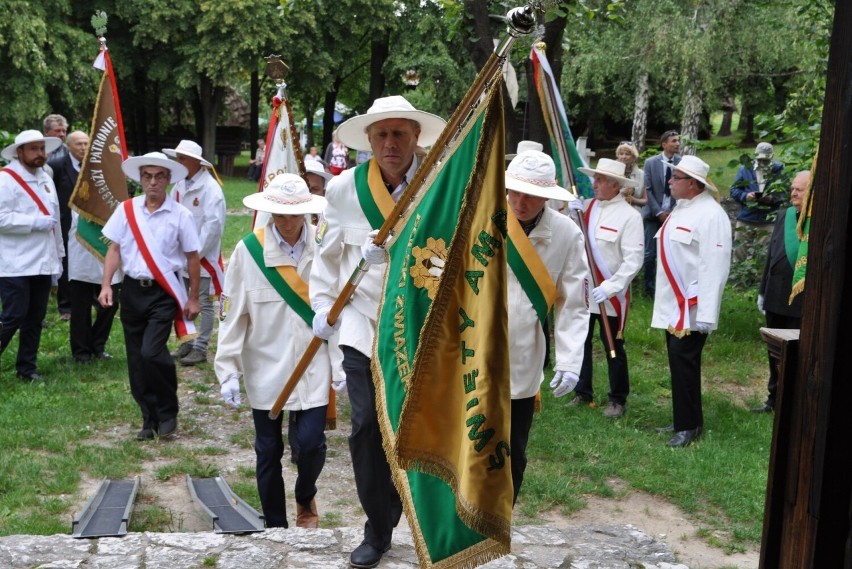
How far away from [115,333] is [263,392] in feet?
21.4

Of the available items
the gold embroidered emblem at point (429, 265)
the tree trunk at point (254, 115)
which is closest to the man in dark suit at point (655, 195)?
the gold embroidered emblem at point (429, 265)

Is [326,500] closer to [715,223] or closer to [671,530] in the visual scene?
[671,530]

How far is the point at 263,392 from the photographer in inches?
231

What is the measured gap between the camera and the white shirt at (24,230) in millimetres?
9266

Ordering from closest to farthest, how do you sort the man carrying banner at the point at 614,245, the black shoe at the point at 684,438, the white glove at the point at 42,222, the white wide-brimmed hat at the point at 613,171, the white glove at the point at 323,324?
the white glove at the point at 323,324
the black shoe at the point at 684,438
the man carrying banner at the point at 614,245
the white wide-brimmed hat at the point at 613,171
the white glove at the point at 42,222

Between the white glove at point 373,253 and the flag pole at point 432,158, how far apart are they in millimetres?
29

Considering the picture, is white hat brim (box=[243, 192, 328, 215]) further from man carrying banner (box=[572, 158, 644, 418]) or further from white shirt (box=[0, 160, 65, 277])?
white shirt (box=[0, 160, 65, 277])

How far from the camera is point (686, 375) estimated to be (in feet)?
27.2

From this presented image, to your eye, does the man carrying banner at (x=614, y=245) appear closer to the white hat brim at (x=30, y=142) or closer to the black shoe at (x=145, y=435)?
the black shoe at (x=145, y=435)

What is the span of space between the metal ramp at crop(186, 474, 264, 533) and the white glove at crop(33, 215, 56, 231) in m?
3.57

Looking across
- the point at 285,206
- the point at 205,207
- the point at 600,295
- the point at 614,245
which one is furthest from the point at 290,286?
the point at 205,207

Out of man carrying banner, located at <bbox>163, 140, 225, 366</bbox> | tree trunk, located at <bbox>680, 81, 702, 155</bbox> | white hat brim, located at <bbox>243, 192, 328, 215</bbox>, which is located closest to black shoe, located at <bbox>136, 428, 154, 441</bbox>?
man carrying banner, located at <bbox>163, 140, 225, 366</bbox>

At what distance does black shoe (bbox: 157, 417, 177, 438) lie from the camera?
26.6ft

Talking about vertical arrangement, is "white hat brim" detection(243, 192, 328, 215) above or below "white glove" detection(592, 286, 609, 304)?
above
